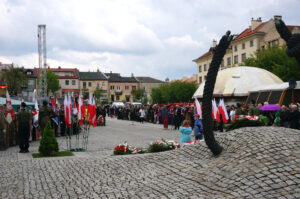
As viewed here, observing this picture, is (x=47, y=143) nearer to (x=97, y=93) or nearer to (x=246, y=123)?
(x=246, y=123)

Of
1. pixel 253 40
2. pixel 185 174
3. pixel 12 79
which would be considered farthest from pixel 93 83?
pixel 185 174

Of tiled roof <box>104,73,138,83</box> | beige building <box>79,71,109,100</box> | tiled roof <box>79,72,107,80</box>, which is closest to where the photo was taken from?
beige building <box>79,71,109,100</box>

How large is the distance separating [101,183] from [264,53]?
119ft

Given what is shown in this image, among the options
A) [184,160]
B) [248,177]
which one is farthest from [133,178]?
[248,177]

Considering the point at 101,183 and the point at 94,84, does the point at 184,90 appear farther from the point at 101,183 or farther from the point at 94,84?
the point at 101,183

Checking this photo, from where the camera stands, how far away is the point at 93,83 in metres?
103

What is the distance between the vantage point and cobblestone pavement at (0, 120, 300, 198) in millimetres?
6516

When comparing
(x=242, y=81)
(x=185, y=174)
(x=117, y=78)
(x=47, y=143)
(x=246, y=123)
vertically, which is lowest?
(x=185, y=174)

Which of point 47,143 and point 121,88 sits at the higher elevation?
point 121,88

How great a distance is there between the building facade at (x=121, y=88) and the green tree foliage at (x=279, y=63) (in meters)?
68.7

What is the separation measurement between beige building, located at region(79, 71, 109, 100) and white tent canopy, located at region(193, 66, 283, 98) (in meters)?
72.8

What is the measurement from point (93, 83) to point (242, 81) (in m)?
77.9

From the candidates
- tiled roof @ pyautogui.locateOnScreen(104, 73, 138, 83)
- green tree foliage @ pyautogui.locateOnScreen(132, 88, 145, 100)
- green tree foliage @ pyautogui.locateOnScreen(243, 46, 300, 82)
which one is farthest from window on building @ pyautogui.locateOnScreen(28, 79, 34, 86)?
green tree foliage @ pyautogui.locateOnScreen(243, 46, 300, 82)

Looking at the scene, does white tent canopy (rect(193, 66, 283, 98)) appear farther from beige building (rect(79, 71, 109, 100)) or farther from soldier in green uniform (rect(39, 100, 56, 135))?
beige building (rect(79, 71, 109, 100))
